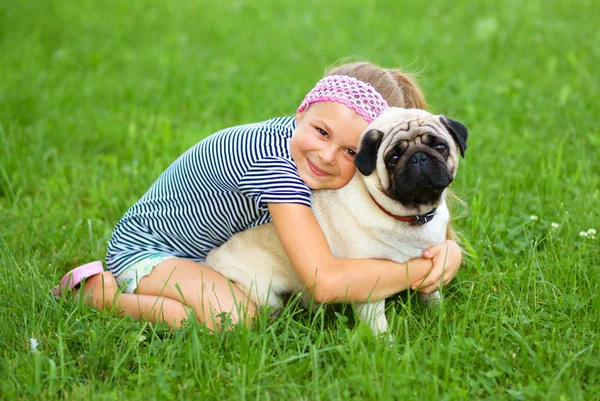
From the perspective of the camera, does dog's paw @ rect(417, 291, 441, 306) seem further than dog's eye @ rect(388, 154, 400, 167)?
Yes

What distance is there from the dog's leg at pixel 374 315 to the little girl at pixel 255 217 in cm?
5

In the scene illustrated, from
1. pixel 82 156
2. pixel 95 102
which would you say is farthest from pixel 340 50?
pixel 82 156

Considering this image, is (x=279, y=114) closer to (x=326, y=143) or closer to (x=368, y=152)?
(x=326, y=143)

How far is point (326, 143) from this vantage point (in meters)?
2.73

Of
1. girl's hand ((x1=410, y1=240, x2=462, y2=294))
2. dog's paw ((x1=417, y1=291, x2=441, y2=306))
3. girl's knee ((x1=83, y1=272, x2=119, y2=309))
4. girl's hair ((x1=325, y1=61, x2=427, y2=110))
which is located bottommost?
dog's paw ((x1=417, y1=291, x2=441, y2=306))

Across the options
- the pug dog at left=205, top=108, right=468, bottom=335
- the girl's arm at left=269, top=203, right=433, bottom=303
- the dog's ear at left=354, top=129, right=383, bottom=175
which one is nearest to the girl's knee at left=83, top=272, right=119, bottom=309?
the pug dog at left=205, top=108, right=468, bottom=335

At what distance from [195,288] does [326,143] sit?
2.80ft

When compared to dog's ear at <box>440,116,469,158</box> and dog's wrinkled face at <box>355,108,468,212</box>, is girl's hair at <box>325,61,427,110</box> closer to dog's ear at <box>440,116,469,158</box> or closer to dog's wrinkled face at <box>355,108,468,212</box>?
dog's wrinkled face at <box>355,108,468,212</box>

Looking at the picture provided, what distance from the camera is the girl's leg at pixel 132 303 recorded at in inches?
110

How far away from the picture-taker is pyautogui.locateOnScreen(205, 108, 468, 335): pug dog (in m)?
2.61

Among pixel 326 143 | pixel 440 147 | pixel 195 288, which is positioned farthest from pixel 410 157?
pixel 195 288

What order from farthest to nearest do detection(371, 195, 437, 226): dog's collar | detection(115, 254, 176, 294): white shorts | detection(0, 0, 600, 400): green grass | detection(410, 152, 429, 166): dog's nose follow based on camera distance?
detection(115, 254, 176, 294): white shorts → detection(371, 195, 437, 226): dog's collar → detection(410, 152, 429, 166): dog's nose → detection(0, 0, 600, 400): green grass

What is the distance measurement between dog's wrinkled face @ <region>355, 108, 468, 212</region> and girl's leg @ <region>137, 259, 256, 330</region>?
2.56 feet

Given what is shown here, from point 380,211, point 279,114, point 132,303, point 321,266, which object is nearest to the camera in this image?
point 321,266
